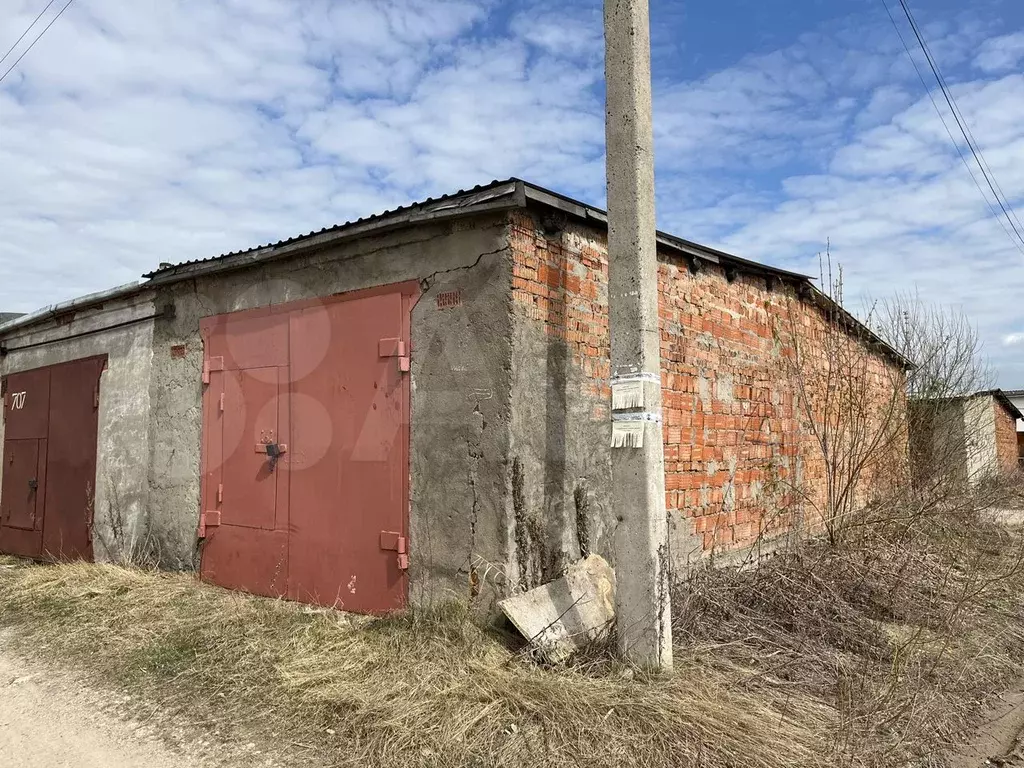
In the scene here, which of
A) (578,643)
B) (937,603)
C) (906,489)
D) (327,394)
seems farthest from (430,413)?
(906,489)

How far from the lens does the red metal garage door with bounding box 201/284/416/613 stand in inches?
219

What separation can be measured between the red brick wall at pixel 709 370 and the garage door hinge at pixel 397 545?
1652mm

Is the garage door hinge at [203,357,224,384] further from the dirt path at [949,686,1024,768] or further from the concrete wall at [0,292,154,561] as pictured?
the dirt path at [949,686,1024,768]

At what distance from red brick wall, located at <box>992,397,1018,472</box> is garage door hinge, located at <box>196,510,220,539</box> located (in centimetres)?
2009

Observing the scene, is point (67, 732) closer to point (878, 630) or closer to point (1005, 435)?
point (878, 630)

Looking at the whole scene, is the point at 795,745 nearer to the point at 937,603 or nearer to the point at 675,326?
the point at 937,603

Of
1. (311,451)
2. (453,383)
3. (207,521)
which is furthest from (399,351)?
(207,521)

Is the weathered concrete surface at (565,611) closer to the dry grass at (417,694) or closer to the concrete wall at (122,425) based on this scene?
the dry grass at (417,694)

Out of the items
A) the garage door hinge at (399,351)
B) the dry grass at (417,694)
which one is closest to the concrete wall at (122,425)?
the dry grass at (417,694)

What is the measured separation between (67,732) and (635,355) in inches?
146

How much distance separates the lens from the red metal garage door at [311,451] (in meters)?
5.56

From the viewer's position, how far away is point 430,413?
5.36 metres

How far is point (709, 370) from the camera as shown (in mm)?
6730

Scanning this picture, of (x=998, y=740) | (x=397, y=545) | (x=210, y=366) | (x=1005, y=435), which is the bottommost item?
(x=998, y=740)
